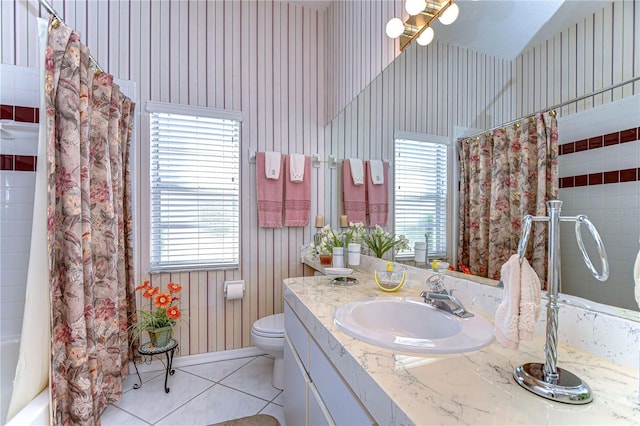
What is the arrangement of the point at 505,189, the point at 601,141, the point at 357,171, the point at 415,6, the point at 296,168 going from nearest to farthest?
the point at 601,141 < the point at 505,189 < the point at 415,6 < the point at 357,171 < the point at 296,168

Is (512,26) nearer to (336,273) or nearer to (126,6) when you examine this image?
(336,273)

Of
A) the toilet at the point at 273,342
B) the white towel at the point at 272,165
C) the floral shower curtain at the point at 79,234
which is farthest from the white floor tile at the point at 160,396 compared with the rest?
the white towel at the point at 272,165

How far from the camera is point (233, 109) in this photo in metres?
2.41

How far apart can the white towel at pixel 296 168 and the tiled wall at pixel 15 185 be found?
168 centimetres

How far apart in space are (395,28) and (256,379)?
239 cm

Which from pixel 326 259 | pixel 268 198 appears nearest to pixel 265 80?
pixel 268 198

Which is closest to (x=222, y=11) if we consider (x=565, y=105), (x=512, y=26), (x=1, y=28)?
(x=1, y=28)

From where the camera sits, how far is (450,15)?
4.20ft

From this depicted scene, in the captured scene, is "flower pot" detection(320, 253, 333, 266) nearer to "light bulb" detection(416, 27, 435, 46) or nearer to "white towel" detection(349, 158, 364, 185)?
"white towel" detection(349, 158, 364, 185)

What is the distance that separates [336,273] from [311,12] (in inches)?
93.9

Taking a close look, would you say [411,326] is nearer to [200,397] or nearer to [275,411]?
[275,411]

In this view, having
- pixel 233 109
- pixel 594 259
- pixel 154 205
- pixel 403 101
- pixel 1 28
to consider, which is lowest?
pixel 594 259

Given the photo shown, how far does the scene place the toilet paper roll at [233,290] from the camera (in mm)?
2314

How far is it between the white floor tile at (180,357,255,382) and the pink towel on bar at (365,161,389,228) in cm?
151
